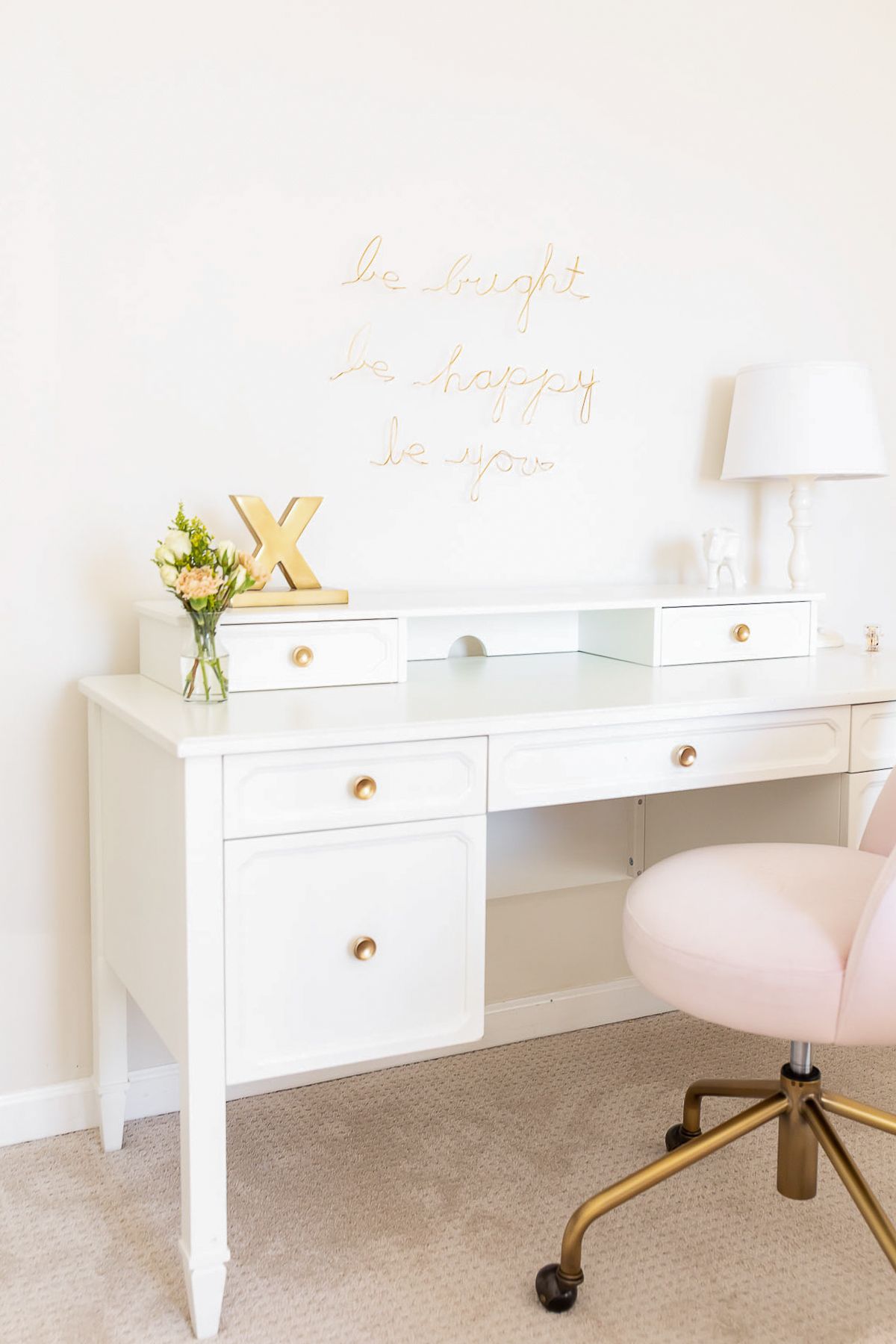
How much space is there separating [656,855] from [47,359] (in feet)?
4.81

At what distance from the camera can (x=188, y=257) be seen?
76.3 inches

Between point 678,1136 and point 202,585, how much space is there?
1163mm

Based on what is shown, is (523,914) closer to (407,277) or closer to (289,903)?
(289,903)

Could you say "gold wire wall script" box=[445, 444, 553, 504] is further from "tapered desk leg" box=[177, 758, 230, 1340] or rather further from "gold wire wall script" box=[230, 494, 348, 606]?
"tapered desk leg" box=[177, 758, 230, 1340]

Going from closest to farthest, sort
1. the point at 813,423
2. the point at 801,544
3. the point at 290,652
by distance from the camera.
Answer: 1. the point at 290,652
2. the point at 813,423
3. the point at 801,544

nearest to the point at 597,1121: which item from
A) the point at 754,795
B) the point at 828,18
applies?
the point at 754,795

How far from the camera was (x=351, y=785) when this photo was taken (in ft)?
4.91

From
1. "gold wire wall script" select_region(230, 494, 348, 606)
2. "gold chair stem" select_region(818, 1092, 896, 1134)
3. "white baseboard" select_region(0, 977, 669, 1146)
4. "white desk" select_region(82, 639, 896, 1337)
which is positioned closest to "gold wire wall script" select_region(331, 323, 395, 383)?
"gold wire wall script" select_region(230, 494, 348, 606)

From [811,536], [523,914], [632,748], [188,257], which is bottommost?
[523,914]

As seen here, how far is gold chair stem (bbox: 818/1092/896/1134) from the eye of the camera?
160 cm

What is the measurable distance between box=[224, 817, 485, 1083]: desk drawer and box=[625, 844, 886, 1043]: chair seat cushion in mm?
243

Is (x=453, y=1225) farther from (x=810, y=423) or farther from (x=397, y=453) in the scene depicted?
(x=810, y=423)

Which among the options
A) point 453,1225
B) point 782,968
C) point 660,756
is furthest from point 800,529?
point 453,1225

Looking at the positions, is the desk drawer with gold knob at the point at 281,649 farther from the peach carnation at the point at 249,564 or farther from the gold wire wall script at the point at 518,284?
the gold wire wall script at the point at 518,284
